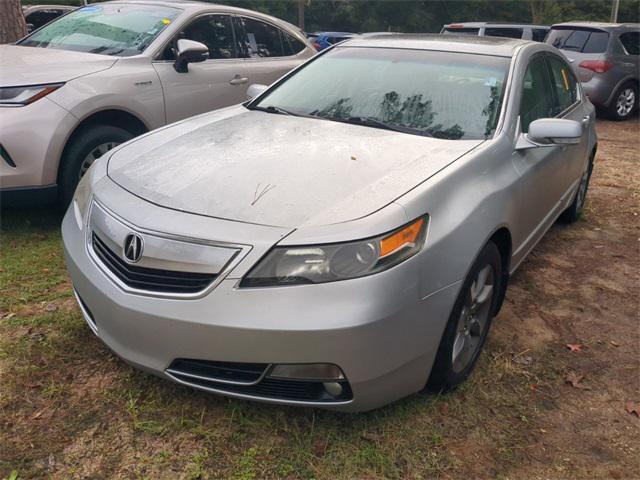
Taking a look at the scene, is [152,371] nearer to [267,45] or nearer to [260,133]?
[260,133]

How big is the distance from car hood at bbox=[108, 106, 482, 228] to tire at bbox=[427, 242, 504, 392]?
0.49 metres

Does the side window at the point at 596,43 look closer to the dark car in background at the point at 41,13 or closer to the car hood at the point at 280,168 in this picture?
the car hood at the point at 280,168

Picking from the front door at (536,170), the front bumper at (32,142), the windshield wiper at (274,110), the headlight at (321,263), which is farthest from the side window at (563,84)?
the front bumper at (32,142)

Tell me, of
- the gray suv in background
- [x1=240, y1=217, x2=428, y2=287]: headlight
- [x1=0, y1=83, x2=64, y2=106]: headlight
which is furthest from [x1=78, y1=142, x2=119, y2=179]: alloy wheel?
the gray suv in background

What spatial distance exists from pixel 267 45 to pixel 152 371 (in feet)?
14.6

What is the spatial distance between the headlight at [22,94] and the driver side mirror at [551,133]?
3.15m

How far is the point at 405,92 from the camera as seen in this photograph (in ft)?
11.0

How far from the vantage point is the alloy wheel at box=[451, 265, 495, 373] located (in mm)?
2596

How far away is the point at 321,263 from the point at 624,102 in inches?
420

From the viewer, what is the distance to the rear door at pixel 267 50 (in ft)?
18.7

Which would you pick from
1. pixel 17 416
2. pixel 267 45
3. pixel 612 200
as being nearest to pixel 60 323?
pixel 17 416

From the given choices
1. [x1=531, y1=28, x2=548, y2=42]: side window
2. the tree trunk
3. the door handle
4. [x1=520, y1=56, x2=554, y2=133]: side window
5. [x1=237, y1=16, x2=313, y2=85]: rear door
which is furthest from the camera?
[x1=531, y1=28, x2=548, y2=42]: side window

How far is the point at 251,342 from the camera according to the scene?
2.06m

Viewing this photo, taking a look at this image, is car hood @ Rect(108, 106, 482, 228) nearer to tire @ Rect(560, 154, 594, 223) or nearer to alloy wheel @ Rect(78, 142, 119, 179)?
alloy wheel @ Rect(78, 142, 119, 179)
